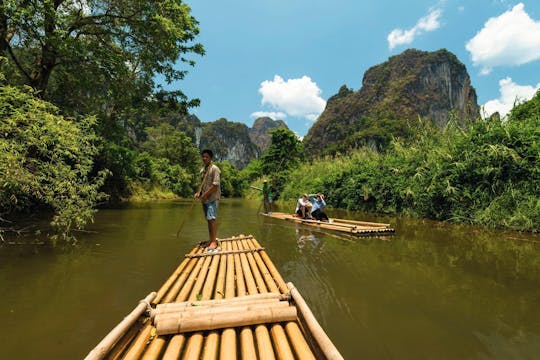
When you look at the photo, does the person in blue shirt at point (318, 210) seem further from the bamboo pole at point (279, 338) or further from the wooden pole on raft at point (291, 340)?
the wooden pole on raft at point (291, 340)

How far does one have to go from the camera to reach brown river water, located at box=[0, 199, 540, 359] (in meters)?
2.43

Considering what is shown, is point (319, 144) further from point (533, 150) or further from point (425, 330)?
point (425, 330)

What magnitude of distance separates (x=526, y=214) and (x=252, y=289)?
8.46 m

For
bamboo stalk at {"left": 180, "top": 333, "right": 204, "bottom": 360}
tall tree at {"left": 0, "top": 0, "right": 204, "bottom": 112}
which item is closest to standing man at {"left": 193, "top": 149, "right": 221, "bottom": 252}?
bamboo stalk at {"left": 180, "top": 333, "right": 204, "bottom": 360}

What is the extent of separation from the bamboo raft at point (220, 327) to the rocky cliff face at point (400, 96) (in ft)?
252

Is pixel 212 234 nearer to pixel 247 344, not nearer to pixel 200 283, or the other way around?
pixel 200 283

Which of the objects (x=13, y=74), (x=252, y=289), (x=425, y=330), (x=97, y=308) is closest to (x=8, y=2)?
(x=13, y=74)

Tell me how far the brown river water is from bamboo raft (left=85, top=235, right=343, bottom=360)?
0.49 meters

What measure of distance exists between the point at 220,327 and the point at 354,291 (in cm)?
206

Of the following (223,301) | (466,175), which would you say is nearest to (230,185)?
(466,175)

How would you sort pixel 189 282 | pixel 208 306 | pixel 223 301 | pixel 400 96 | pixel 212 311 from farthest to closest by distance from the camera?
pixel 400 96, pixel 189 282, pixel 223 301, pixel 208 306, pixel 212 311

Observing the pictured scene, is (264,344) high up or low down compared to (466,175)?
down

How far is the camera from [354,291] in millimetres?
3611

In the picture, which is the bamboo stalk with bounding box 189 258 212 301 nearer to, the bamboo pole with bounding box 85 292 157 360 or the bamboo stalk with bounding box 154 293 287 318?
the bamboo stalk with bounding box 154 293 287 318
